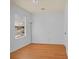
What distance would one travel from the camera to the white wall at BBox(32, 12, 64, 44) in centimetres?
801

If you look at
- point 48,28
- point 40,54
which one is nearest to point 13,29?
point 40,54

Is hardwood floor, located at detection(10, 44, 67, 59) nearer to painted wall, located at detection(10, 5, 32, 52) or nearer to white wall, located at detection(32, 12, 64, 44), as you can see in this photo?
painted wall, located at detection(10, 5, 32, 52)

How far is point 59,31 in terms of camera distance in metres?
8.02

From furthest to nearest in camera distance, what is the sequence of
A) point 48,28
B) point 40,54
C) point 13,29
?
point 48,28 < point 13,29 < point 40,54

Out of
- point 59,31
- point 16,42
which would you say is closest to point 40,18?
point 59,31

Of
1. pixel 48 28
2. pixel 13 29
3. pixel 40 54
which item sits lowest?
pixel 40 54

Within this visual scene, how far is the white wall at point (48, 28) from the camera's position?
26.3ft

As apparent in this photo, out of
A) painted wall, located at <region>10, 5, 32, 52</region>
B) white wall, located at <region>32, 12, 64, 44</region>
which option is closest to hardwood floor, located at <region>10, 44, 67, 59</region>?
painted wall, located at <region>10, 5, 32, 52</region>

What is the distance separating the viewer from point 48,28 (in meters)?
8.24

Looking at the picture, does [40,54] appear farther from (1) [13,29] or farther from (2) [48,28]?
(2) [48,28]

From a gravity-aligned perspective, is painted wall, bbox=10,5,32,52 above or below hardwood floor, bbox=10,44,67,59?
→ above

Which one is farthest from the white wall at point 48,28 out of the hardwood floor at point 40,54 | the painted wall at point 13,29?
the hardwood floor at point 40,54
